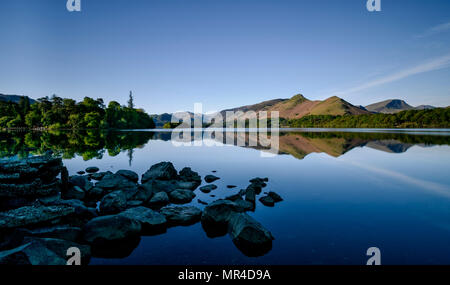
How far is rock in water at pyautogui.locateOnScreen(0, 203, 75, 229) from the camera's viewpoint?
7711 mm

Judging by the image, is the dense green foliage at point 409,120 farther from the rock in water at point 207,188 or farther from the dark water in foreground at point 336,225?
the rock in water at point 207,188

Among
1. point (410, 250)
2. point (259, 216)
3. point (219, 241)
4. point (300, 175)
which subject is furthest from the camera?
point (300, 175)

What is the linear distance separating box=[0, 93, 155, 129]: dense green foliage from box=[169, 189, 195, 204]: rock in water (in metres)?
141

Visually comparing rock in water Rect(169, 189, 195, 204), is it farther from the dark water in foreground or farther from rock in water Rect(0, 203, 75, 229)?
rock in water Rect(0, 203, 75, 229)

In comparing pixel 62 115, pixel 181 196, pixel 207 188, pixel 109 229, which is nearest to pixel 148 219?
pixel 109 229

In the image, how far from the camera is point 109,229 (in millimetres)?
8633

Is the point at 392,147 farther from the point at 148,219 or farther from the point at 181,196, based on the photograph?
the point at 148,219

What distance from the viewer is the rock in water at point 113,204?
11.3m

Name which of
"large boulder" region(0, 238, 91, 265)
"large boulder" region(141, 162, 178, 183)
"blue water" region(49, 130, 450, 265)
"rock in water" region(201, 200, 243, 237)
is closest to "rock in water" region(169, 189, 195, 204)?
"blue water" region(49, 130, 450, 265)

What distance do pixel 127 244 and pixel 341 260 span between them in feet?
27.3

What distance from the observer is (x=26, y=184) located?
994cm

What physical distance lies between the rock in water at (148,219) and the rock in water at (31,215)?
238cm
